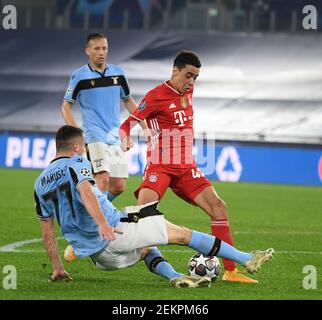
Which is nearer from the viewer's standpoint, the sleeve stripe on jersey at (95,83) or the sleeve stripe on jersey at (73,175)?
the sleeve stripe on jersey at (73,175)

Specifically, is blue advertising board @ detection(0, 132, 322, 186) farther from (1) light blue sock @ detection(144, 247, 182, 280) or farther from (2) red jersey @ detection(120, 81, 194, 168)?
(1) light blue sock @ detection(144, 247, 182, 280)

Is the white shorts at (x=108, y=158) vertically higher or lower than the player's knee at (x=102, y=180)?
higher

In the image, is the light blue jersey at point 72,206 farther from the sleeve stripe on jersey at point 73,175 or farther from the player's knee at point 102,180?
the player's knee at point 102,180

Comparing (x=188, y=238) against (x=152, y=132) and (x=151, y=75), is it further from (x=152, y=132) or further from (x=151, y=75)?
(x=151, y=75)

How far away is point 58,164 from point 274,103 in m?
22.9

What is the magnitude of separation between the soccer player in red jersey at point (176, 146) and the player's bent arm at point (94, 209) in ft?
4.12

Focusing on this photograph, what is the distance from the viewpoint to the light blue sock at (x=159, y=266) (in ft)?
27.5

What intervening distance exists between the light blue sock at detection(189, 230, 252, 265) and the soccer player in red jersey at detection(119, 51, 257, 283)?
79 cm

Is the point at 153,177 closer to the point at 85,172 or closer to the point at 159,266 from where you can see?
the point at 159,266

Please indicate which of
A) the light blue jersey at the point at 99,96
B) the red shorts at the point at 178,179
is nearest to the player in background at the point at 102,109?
the light blue jersey at the point at 99,96

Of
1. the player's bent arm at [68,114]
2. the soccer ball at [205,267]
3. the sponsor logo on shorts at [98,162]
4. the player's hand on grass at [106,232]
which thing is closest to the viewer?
the player's hand on grass at [106,232]

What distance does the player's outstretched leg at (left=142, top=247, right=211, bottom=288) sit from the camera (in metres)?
8.20
